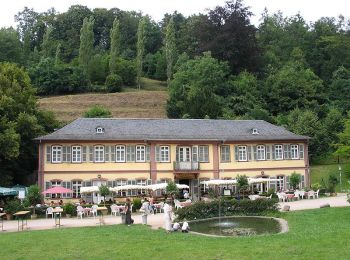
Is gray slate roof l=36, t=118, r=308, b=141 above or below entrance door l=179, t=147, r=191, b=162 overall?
above

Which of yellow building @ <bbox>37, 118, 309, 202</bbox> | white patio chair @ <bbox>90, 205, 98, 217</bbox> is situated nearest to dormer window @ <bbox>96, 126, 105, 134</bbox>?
yellow building @ <bbox>37, 118, 309, 202</bbox>

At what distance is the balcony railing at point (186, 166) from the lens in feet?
145

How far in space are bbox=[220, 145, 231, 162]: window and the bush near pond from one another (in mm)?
17382

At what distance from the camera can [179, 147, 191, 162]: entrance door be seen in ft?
147

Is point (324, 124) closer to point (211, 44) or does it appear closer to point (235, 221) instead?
point (211, 44)

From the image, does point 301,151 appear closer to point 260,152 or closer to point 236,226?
point 260,152

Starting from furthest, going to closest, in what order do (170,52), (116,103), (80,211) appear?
(170,52)
(116,103)
(80,211)

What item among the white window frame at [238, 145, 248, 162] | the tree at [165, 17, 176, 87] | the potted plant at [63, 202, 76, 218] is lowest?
the potted plant at [63, 202, 76, 218]

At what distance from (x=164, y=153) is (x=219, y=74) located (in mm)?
24791

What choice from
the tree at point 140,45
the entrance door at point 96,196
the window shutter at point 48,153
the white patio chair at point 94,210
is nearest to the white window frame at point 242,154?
the entrance door at point 96,196

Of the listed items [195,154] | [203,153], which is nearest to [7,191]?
[195,154]

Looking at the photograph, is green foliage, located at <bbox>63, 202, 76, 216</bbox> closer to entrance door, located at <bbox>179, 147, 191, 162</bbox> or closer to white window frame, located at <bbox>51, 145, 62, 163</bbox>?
white window frame, located at <bbox>51, 145, 62, 163</bbox>

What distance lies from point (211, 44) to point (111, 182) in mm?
34565

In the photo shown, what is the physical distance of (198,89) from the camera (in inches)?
2447
